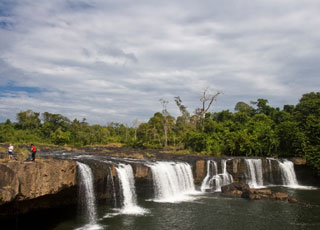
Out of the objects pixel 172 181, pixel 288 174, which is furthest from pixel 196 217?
pixel 288 174

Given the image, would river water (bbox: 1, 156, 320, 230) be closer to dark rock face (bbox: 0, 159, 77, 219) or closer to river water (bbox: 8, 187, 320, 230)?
river water (bbox: 8, 187, 320, 230)

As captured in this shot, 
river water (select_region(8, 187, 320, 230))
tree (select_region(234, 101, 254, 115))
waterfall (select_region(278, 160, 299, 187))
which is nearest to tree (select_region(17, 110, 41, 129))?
tree (select_region(234, 101, 254, 115))

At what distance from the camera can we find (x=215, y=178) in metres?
23.8

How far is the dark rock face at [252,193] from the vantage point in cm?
1953

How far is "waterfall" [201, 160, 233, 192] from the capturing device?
23.4 meters

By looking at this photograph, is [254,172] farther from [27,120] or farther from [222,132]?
[27,120]

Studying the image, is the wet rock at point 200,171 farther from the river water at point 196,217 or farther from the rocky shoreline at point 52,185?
the river water at point 196,217

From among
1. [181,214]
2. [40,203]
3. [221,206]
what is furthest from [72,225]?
[221,206]

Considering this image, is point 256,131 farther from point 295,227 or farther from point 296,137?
point 295,227

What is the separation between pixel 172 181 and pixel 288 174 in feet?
39.0

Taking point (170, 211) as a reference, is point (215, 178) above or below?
above

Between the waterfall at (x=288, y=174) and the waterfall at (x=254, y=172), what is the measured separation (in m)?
2.11

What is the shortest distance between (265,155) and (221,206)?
16898mm

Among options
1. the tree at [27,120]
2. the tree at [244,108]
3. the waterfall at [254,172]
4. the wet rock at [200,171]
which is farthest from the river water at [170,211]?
the tree at [27,120]
